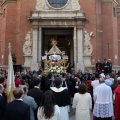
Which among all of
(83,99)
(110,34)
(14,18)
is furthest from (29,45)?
(83,99)

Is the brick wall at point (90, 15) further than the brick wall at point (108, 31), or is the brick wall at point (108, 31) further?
the brick wall at point (108, 31)

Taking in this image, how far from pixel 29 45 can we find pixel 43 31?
9.80 ft

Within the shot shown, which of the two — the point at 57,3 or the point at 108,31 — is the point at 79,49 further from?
the point at 57,3

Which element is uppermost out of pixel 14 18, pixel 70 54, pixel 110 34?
pixel 14 18

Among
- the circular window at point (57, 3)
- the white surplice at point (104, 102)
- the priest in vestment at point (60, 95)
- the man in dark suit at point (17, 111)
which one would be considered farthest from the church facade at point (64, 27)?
the man in dark suit at point (17, 111)

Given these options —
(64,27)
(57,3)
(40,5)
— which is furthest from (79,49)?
(40,5)

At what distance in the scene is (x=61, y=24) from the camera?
28.3 m

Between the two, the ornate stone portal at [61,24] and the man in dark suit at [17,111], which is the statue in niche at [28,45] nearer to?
the ornate stone portal at [61,24]

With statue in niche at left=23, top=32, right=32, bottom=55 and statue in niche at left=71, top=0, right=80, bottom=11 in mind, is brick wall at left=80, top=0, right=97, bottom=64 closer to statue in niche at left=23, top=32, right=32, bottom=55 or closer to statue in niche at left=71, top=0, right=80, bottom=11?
statue in niche at left=71, top=0, right=80, bottom=11

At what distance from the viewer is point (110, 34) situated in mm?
31094

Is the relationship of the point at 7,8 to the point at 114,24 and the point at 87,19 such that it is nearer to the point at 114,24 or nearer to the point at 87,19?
the point at 87,19

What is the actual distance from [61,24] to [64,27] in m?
0.57

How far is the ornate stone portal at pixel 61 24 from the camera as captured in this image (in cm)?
2791

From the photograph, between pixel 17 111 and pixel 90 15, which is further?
pixel 90 15
